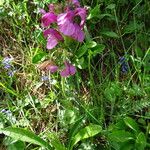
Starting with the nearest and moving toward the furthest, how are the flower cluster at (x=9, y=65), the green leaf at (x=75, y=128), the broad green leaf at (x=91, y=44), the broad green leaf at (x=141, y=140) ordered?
the broad green leaf at (x=141, y=140) → the green leaf at (x=75, y=128) → the broad green leaf at (x=91, y=44) → the flower cluster at (x=9, y=65)

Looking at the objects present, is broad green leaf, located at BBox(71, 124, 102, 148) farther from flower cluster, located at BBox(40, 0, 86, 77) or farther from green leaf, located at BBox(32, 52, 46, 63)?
green leaf, located at BBox(32, 52, 46, 63)

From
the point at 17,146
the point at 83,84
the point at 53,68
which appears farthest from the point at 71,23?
the point at 17,146

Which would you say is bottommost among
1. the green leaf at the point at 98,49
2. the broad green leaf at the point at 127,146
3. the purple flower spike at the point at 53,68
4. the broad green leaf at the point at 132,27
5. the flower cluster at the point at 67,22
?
the broad green leaf at the point at 127,146

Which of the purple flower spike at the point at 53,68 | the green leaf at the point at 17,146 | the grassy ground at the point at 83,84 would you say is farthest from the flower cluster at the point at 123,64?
the green leaf at the point at 17,146

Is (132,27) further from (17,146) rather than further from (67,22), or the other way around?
(17,146)

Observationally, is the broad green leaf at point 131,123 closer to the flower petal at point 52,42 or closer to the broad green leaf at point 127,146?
the broad green leaf at point 127,146

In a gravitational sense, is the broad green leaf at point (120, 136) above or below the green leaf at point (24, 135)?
below

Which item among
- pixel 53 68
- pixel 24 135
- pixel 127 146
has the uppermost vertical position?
pixel 53 68

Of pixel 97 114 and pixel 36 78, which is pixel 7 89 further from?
pixel 97 114
